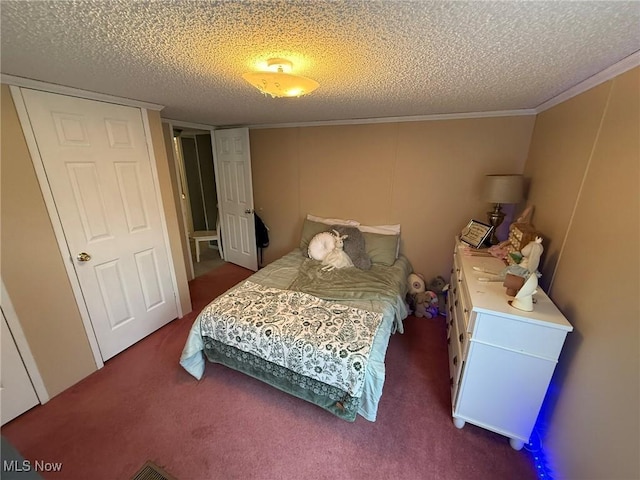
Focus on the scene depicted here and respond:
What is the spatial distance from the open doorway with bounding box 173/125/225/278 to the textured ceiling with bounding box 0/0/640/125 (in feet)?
9.24

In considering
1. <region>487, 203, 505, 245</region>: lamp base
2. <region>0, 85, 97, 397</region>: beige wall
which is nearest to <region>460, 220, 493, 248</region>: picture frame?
<region>487, 203, 505, 245</region>: lamp base

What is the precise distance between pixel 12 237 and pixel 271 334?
1.64m

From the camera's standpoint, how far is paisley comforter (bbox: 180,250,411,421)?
156cm

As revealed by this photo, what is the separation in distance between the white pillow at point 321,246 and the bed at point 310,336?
0.38m

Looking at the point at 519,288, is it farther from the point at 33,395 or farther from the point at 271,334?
the point at 33,395

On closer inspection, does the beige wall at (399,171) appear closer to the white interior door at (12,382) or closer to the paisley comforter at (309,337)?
the paisley comforter at (309,337)

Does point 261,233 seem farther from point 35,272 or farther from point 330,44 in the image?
point 330,44

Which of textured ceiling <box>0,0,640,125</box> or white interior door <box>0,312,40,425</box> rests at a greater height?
textured ceiling <box>0,0,640,125</box>

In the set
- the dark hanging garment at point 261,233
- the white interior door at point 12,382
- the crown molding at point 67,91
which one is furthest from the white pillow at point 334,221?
the white interior door at point 12,382

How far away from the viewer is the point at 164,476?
1380 mm

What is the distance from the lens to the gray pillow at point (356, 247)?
262 cm

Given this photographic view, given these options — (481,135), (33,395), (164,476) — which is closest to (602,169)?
(481,135)

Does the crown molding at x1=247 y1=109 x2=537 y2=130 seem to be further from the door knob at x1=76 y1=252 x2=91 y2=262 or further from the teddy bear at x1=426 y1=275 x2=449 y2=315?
the door knob at x1=76 y1=252 x2=91 y2=262

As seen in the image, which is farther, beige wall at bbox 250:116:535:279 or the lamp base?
beige wall at bbox 250:116:535:279
